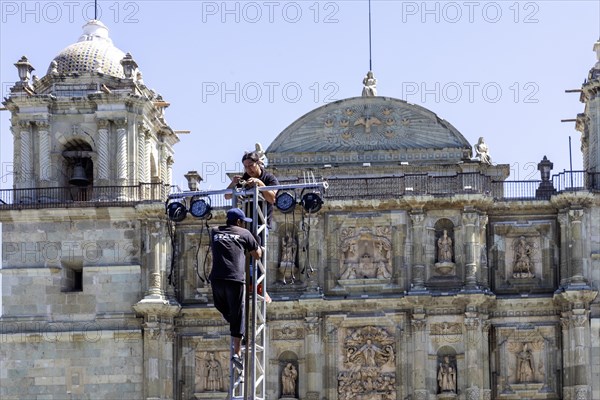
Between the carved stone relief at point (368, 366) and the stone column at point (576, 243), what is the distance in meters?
4.87

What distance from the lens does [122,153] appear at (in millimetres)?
39312

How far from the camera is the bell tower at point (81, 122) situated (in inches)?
1554

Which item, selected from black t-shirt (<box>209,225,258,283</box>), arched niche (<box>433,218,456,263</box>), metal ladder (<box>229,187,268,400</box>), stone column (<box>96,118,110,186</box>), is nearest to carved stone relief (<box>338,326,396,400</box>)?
arched niche (<box>433,218,456,263</box>)

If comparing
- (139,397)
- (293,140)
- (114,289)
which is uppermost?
(293,140)

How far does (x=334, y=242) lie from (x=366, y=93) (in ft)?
14.1

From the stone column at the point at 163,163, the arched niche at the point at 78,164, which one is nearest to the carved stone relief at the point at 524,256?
the stone column at the point at 163,163

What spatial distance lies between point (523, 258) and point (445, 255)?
6.62 ft

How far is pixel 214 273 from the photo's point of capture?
16453mm

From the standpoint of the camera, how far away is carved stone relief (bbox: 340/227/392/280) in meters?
39.2

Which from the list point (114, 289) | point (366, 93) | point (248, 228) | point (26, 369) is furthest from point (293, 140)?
point (248, 228)

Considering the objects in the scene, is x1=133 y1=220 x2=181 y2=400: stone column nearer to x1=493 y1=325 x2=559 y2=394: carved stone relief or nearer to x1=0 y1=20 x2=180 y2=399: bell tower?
x1=0 y1=20 x2=180 y2=399: bell tower

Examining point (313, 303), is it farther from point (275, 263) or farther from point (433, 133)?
point (433, 133)

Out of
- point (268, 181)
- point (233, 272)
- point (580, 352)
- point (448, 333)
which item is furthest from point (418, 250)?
point (233, 272)

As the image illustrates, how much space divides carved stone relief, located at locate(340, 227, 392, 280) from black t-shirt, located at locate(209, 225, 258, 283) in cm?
2276
